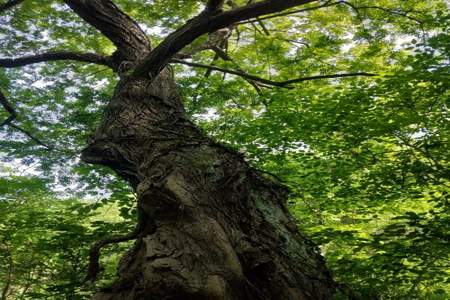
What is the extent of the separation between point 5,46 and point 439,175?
745 centimetres

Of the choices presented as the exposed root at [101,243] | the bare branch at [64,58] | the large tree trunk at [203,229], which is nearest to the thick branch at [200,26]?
the large tree trunk at [203,229]

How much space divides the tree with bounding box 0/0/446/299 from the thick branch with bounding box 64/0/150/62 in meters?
0.76

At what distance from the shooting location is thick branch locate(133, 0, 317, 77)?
9.89 feet

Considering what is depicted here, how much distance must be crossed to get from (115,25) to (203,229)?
3.37m

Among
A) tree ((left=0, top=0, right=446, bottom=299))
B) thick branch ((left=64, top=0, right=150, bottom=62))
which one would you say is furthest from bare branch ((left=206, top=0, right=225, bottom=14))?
thick branch ((left=64, top=0, right=150, bottom=62))

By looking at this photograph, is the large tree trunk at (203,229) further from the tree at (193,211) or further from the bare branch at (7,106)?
the bare branch at (7,106)

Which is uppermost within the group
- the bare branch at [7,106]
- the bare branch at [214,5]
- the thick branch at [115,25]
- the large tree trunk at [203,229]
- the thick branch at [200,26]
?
the bare branch at [7,106]

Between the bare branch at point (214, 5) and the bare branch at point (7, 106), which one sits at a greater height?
the bare branch at point (7, 106)

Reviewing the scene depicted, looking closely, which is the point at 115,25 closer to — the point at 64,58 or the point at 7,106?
the point at 64,58

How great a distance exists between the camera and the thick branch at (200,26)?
3014mm

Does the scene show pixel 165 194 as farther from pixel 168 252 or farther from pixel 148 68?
pixel 148 68

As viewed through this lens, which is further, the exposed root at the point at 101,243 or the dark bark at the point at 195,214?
the exposed root at the point at 101,243

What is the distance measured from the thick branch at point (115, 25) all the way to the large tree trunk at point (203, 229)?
166 centimetres

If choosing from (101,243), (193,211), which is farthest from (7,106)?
(193,211)
